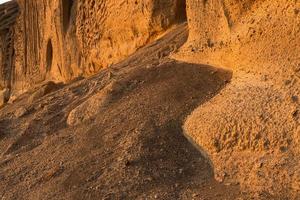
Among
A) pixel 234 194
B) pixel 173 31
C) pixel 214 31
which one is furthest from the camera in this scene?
pixel 173 31

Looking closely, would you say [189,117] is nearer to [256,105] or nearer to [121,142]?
[121,142]

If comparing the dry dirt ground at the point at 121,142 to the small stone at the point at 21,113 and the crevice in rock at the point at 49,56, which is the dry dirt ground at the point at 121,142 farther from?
the crevice in rock at the point at 49,56

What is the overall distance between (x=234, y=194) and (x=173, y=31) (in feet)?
13.3

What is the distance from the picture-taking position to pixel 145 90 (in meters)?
5.66

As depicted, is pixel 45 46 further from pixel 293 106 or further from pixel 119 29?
pixel 293 106

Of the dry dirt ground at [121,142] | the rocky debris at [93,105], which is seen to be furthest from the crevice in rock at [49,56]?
the rocky debris at [93,105]

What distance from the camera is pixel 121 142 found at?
482cm

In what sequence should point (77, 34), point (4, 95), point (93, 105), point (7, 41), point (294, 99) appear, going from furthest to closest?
1. point (7, 41)
2. point (4, 95)
3. point (77, 34)
4. point (93, 105)
5. point (294, 99)

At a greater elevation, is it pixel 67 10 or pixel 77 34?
pixel 67 10

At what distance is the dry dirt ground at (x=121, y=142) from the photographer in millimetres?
4215

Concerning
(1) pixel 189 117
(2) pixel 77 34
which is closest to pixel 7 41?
(2) pixel 77 34

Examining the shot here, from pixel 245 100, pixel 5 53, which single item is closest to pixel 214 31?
pixel 245 100

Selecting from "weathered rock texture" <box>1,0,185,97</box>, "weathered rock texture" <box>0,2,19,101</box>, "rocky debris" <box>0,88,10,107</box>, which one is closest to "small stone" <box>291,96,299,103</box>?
"weathered rock texture" <box>1,0,185,97</box>

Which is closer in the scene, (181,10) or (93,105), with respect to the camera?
(93,105)
